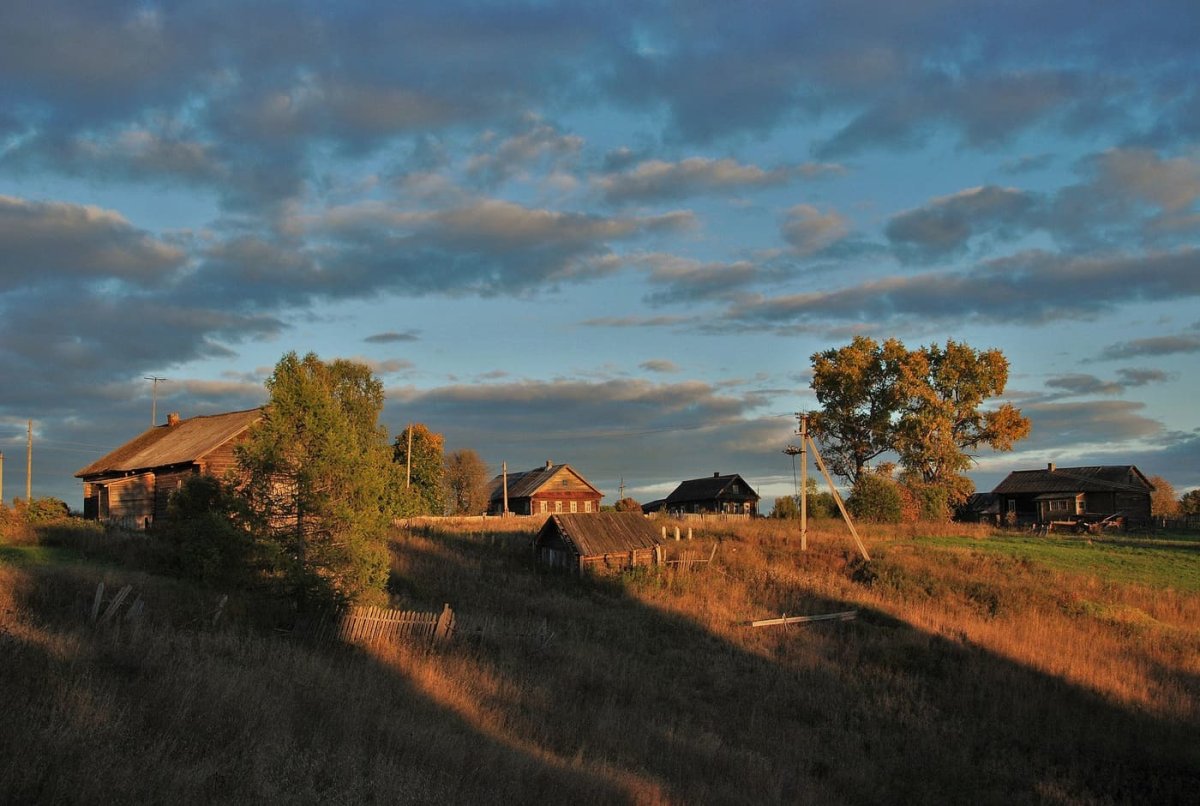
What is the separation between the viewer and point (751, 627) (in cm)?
2598

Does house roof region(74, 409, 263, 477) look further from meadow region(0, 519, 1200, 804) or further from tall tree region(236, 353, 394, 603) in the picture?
tall tree region(236, 353, 394, 603)

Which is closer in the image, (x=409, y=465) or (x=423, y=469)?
(x=409, y=465)

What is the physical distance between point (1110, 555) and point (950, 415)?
70.4 ft

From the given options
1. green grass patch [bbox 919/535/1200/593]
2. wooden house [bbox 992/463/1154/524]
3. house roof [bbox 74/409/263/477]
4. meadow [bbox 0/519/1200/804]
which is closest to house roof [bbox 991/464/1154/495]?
wooden house [bbox 992/463/1154/524]

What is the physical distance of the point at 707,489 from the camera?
280 feet

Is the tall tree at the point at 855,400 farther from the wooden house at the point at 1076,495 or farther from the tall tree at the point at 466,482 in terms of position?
the tall tree at the point at 466,482

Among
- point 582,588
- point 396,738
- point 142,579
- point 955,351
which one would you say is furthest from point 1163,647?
point 955,351

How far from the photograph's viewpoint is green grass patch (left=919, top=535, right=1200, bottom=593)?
35.0 meters

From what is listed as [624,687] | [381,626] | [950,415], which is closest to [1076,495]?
[950,415]

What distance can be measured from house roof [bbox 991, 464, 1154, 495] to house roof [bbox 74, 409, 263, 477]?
208 ft

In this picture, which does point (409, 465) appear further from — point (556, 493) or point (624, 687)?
point (624, 687)

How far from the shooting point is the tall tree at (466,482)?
273ft

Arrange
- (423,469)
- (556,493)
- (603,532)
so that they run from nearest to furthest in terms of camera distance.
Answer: (603,532), (423,469), (556,493)

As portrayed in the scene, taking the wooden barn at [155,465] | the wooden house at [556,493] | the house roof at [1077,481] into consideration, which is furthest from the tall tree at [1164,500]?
the wooden barn at [155,465]
